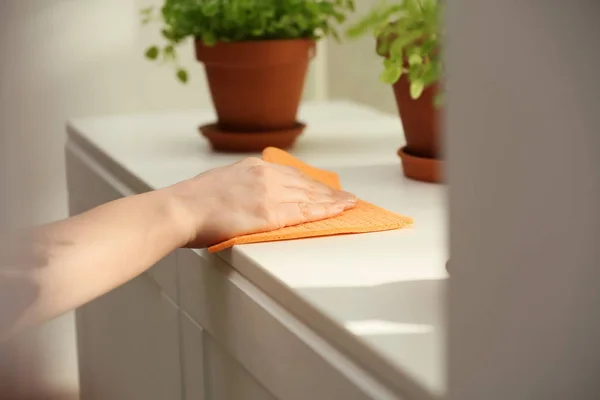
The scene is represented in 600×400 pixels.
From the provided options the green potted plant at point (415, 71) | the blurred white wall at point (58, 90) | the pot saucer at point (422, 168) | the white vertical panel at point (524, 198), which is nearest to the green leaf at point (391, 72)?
the green potted plant at point (415, 71)

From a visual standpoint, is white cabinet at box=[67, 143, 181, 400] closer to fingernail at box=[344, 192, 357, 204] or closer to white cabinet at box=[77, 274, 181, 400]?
white cabinet at box=[77, 274, 181, 400]

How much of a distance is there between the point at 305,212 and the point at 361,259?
0.41ft

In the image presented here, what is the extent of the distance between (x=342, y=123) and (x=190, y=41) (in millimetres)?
493

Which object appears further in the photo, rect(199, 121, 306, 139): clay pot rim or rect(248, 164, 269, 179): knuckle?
rect(199, 121, 306, 139): clay pot rim

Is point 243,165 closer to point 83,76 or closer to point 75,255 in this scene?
point 75,255

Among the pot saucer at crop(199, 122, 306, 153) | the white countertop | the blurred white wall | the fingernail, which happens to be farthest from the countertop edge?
the blurred white wall

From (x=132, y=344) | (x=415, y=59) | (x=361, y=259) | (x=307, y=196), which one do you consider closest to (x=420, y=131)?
(x=415, y=59)

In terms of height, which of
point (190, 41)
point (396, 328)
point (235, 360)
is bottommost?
point (235, 360)

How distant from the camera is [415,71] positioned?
0.92 meters

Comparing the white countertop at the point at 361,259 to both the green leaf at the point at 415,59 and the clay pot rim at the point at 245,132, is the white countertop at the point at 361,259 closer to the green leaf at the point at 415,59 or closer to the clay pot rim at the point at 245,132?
the clay pot rim at the point at 245,132

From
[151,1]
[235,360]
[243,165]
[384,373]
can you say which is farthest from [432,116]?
[151,1]

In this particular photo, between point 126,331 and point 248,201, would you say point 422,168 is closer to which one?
point 248,201

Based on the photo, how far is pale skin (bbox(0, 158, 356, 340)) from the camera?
25.0 inches

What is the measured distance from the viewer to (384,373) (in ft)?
1.65
